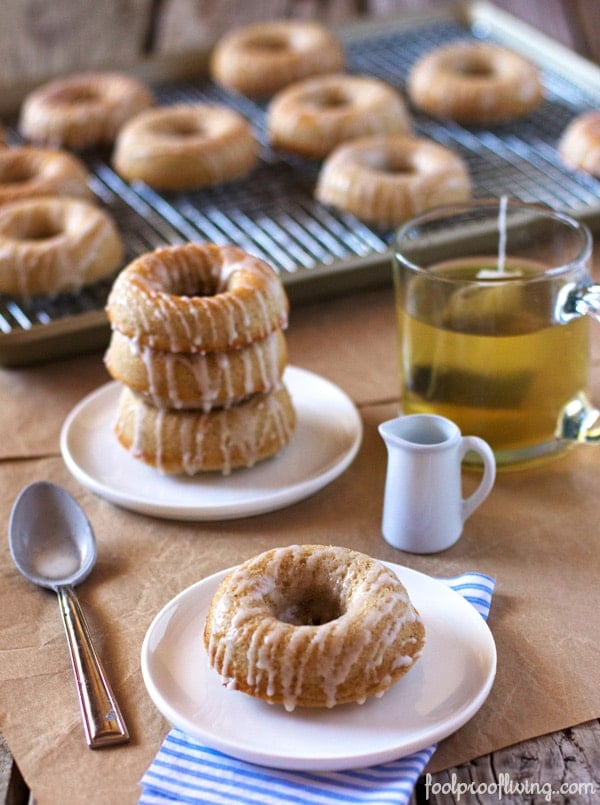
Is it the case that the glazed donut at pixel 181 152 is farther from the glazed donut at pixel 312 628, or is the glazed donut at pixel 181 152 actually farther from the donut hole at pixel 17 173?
the glazed donut at pixel 312 628

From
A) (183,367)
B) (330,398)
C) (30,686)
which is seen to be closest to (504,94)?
(330,398)

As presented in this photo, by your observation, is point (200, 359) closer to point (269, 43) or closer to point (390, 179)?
point (390, 179)

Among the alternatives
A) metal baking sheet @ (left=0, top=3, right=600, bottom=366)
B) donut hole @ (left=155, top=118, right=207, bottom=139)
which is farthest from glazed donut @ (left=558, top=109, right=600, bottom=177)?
donut hole @ (left=155, top=118, right=207, bottom=139)

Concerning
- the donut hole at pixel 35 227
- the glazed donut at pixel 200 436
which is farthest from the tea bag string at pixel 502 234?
the donut hole at pixel 35 227

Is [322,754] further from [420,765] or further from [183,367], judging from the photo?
[183,367]

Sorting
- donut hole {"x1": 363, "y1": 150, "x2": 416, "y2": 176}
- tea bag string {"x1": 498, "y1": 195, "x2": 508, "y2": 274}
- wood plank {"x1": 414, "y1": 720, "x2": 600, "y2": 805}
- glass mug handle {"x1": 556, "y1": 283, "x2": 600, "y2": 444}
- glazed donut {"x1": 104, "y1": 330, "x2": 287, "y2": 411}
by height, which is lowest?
donut hole {"x1": 363, "y1": 150, "x2": 416, "y2": 176}

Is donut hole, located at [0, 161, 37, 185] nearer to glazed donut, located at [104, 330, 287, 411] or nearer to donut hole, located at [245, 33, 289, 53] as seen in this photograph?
donut hole, located at [245, 33, 289, 53]
